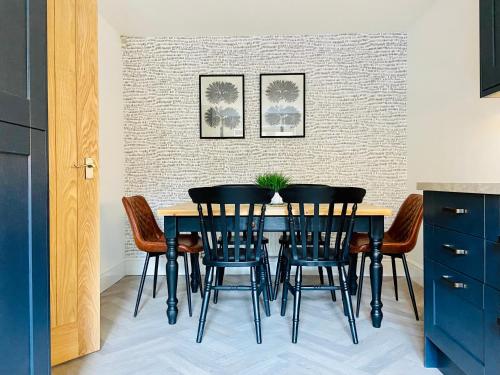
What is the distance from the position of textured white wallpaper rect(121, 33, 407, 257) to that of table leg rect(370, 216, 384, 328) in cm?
141

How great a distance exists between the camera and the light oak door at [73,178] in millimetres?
1667

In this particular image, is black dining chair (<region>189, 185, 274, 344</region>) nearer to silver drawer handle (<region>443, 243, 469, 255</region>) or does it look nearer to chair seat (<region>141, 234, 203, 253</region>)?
chair seat (<region>141, 234, 203, 253</region>)

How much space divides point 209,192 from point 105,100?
191cm

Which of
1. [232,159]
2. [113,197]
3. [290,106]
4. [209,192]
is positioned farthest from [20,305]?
[290,106]

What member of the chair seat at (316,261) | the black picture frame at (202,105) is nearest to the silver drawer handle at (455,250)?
the chair seat at (316,261)

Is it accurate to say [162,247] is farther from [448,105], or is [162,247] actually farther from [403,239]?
[448,105]

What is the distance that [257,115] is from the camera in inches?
140

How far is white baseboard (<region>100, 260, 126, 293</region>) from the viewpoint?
120 inches

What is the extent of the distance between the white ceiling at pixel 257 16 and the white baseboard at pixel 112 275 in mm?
2408

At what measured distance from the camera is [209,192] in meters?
1.92

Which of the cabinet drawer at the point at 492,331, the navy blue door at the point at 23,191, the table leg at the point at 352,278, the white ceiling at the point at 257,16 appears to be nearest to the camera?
the navy blue door at the point at 23,191

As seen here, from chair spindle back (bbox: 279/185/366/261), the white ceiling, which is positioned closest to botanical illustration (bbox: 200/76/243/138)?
the white ceiling

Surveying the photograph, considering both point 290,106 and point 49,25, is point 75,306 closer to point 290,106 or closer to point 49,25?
point 49,25

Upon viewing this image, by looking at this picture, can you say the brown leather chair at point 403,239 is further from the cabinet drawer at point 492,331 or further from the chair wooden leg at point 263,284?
the cabinet drawer at point 492,331
